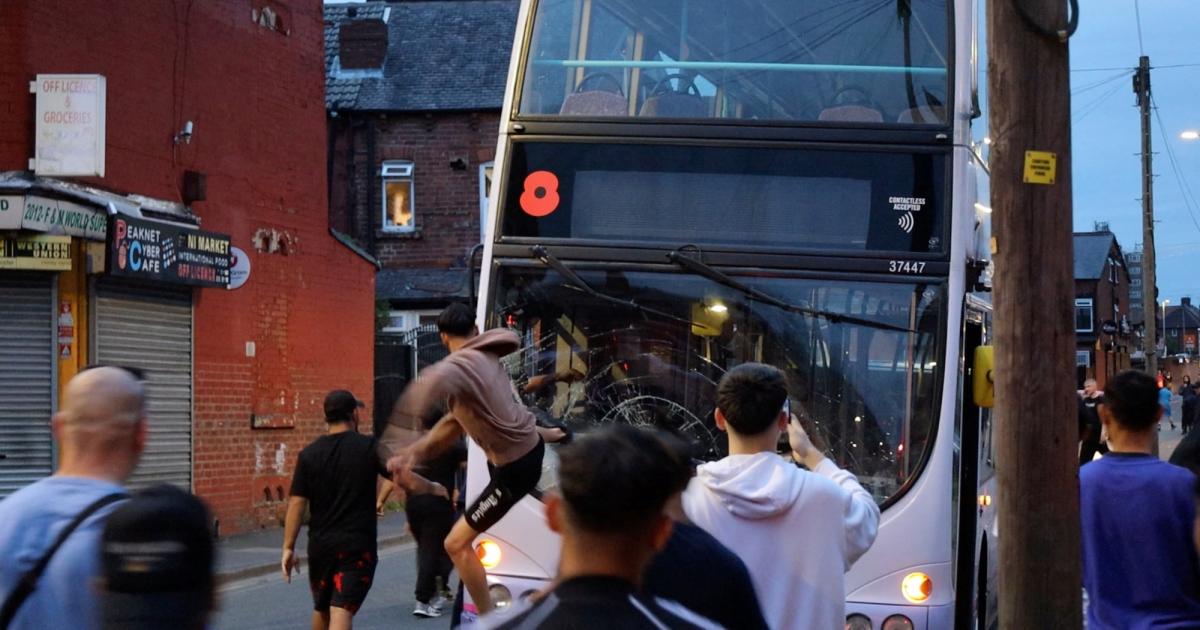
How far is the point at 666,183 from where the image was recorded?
7867 mm

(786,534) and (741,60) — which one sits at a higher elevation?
(741,60)

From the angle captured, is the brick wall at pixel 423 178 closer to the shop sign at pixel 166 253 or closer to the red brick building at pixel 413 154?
the red brick building at pixel 413 154

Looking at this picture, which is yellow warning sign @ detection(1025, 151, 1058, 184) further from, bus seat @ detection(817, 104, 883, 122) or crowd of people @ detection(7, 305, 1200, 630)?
bus seat @ detection(817, 104, 883, 122)

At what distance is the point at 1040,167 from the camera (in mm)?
6441

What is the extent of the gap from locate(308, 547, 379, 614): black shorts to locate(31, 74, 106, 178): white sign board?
844cm

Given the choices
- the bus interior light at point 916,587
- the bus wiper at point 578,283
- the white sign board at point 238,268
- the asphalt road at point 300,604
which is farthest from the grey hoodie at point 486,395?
the white sign board at point 238,268

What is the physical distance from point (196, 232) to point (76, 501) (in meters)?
15.1

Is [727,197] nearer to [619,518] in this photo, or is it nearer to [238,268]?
[619,518]

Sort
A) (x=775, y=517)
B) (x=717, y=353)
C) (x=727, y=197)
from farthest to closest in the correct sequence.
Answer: (x=727, y=197)
(x=717, y=353)
(x=775, y=517)

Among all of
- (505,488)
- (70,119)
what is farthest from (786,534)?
(70,119)

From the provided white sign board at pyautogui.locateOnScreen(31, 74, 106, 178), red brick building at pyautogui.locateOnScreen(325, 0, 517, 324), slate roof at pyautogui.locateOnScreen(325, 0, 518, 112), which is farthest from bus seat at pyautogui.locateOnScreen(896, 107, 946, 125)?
slate roof at pyautogui.locateOnScreen(325, 0, 518, 112)

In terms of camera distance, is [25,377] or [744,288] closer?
[744,288]

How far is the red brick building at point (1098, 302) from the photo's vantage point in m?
73.2

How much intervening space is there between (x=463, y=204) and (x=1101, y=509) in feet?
87.2
